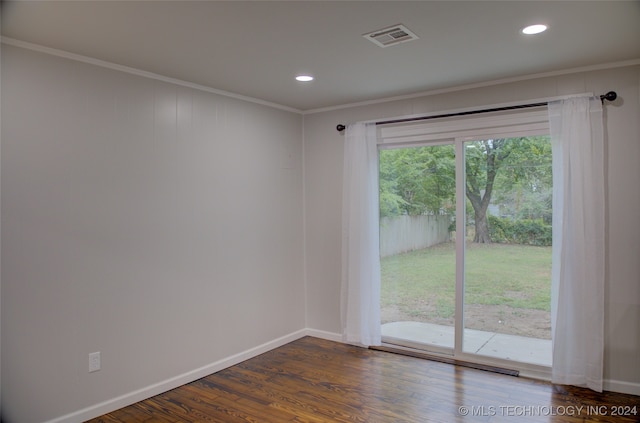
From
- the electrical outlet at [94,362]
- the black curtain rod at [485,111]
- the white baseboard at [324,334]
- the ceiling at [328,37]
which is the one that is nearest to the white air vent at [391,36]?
the ceiling at [328,37]

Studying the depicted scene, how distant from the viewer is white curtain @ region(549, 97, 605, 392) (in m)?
3.21

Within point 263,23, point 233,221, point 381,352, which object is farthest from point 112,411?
point 263,23

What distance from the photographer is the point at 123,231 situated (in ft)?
10.2

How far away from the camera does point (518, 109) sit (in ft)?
11.6

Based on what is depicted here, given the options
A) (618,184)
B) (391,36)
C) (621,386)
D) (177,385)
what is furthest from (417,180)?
(177,385)

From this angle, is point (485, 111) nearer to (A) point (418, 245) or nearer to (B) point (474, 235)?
(B) point (474, 235)

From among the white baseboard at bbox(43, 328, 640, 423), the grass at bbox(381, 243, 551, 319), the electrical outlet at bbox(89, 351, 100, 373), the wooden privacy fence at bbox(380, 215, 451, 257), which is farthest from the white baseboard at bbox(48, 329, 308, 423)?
the wooden privacy fence at bbox(380, 215, 451, 257)

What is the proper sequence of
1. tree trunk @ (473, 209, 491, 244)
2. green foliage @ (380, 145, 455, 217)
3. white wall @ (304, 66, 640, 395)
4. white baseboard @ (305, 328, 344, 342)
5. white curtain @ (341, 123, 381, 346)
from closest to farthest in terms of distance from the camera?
white wall @ (304, 66, 640, 395)
tree trunk @ (473, 209, 491, 244)
green foliage @ (380, 145, 455, 217)
white curtain @ (341, 123, 381, 346)
white baseboard @ (305, 328, 344, 342)

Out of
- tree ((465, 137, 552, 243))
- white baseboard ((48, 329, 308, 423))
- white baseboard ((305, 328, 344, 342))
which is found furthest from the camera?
white baseboard ((305, 328, 344, 342))

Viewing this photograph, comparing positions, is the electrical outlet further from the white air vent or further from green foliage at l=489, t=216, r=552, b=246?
green foliage at l=489, t=216, r=552, b=246

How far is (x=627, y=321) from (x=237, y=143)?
11.2ft

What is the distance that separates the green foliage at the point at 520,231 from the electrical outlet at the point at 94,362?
3204 millimetres

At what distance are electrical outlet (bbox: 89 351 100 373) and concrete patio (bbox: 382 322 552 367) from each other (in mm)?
2598

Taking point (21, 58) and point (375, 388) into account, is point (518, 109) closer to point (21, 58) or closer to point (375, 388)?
point (375, 388)
